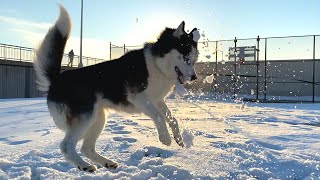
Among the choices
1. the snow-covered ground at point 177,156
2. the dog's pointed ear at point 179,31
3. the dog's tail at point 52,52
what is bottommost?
the snow-covered ground at point 177,156

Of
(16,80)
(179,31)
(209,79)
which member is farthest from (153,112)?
(16,80)

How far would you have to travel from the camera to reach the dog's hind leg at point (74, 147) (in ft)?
13.8

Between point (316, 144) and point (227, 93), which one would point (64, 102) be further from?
point (227, 93)

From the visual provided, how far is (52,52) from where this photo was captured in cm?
490

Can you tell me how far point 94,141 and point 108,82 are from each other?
737 mm

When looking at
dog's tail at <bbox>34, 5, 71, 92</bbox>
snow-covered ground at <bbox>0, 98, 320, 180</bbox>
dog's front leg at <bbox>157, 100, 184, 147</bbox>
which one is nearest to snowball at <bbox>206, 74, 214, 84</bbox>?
snow-covered ground at <bbox>0, 98, 320, 180</bbox>

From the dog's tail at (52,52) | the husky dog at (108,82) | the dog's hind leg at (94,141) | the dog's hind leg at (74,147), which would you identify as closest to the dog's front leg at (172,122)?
the husky dog at (108,82)

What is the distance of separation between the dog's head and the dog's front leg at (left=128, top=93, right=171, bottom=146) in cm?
45

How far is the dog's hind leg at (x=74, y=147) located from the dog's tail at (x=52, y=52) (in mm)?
741

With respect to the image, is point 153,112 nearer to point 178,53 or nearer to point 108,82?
point 108,82

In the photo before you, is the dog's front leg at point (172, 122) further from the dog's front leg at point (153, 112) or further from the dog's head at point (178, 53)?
the dog's head at point (178, 53)

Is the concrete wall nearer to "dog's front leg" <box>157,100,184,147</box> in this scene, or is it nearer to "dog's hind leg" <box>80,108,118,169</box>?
"dog's hind leg" <box>80,108,118,169</box>

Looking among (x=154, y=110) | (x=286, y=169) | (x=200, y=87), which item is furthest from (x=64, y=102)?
(x=200, y=87)

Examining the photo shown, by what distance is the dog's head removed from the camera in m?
4.88
